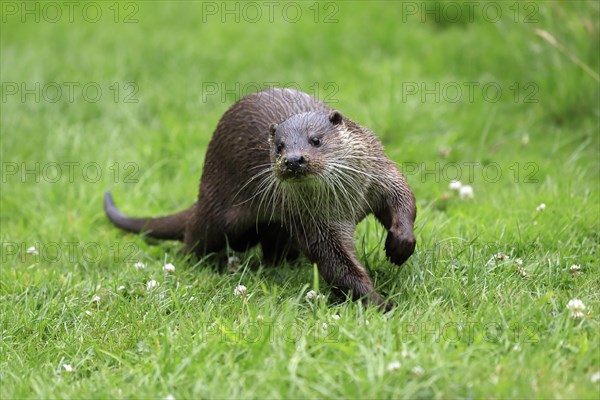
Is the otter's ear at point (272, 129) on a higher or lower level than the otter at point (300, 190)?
higher

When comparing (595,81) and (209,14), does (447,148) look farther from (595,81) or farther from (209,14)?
(209,14)

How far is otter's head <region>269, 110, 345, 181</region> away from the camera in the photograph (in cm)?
362

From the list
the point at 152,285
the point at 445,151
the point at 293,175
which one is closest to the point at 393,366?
the point at 293,175

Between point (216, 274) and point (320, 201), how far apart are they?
31.1 inches

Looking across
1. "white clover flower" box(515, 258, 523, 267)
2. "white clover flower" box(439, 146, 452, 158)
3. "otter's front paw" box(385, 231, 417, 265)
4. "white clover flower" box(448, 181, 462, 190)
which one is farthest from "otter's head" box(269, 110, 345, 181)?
"white clover flower" box(439, 146, 452, 158)

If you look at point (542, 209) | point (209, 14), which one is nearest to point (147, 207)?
point (542, 209)

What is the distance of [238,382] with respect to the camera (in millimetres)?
2998

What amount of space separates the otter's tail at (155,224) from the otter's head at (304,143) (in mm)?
1051

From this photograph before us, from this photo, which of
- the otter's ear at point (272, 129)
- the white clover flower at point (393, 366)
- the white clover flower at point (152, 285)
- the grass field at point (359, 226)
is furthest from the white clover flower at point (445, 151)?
the white clover flower at point (393, 366)

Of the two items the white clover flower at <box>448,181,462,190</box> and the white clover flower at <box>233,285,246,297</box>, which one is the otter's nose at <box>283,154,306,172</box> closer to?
the white clover flower at <box>233,285,246,297</box>

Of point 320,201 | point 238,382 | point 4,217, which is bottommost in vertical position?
point 4,217

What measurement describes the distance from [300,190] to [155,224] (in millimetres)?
1333

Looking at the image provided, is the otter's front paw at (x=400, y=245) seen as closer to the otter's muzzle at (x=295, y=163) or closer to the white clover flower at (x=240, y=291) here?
the otter's muzzle at (x=295, y=163)

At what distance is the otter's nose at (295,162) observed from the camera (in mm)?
3598
